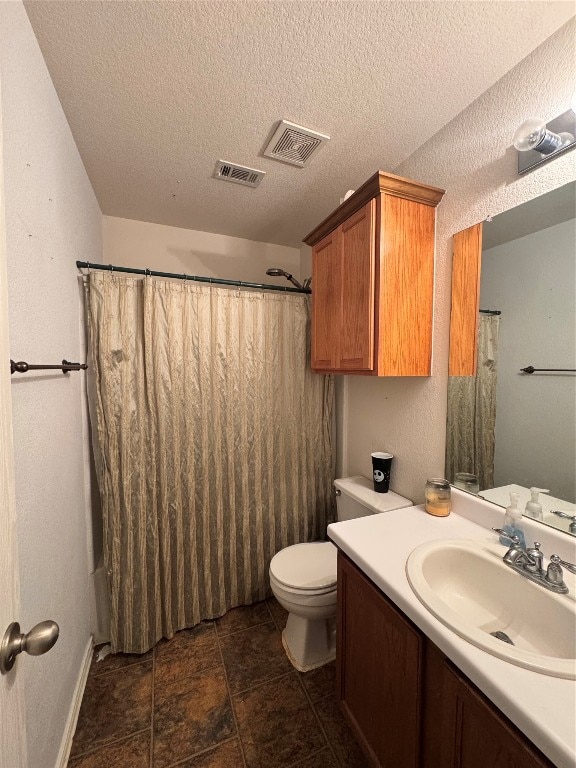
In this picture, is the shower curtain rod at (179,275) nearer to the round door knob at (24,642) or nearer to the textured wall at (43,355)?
the textured wall at (43,355)

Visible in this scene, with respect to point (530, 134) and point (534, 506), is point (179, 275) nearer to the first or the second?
point (530, 134)

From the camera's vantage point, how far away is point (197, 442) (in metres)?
1.71

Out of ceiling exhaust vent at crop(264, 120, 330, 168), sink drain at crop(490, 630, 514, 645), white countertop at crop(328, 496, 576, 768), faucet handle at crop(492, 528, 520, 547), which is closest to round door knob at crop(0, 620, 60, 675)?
white countertop at crop(328, 496, 576, 768)

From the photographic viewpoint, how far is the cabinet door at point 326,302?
152 cm

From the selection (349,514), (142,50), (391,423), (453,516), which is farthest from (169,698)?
(142,50)

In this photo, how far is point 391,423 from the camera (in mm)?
1645

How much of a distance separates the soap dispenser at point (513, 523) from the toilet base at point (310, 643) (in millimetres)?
1001

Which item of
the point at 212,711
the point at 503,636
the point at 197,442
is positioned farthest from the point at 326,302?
the point at 212,711

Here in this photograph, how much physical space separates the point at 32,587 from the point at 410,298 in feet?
5.38

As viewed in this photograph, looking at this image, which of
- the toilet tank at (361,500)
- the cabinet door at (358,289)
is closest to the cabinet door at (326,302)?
A: the cabinet door at (358,289)

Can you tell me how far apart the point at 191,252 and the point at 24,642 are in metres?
2.17

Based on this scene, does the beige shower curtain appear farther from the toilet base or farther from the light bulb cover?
the light bulb cover

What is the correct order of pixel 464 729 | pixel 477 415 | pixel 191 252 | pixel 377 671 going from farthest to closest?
pixel 191 252 < pixel 477 415 < pixel 377 671 < pixel 464 729

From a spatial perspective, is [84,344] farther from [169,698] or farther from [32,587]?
[169,698]
